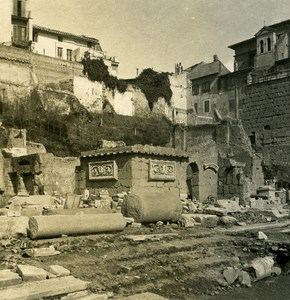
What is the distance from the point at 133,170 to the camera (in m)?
15.4

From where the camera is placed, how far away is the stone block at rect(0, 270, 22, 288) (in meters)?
6.25

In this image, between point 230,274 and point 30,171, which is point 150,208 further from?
point 30,171

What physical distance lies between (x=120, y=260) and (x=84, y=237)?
1652 millimetres

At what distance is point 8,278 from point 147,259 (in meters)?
3.20

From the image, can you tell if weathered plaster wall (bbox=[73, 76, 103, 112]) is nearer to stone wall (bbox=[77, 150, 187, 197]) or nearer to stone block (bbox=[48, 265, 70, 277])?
stone wall (bbox=[77, 150, 187, 197])

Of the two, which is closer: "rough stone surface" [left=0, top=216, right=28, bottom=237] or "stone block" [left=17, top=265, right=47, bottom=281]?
"stone block" [left=17, top=265, right=47, bottom=281]

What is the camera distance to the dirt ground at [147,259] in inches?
296

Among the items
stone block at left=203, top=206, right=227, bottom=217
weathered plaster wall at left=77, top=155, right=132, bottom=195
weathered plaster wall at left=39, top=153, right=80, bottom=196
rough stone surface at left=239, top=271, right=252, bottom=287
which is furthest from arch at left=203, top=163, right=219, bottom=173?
rough stone surface at left=239, top=271, right=252, bottom=287

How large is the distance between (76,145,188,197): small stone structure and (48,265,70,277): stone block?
25.1ft

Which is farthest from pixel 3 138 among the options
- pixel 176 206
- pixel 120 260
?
pixel 120 260

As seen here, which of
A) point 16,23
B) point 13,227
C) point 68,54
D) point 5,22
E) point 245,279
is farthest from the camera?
point 68,54

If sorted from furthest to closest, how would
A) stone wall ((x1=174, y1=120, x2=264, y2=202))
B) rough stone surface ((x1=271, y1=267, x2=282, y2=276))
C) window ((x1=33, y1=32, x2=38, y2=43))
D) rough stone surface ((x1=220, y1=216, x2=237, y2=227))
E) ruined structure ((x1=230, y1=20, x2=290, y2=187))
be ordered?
window ((x1=33, y1=32, x2=38, y2=43))
ruined structure ((x1=230, y1=20, x2=290, y2=187))
stone wall ((x1=174, y1=120, x2=264, y2=202))
rough stone surface ((x1=220, y1=216, x2=237, y2=227))
rough stone surface ((x1=271, y1=267, x2=282, y2=276))

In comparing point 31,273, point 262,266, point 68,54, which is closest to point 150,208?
point 262,266

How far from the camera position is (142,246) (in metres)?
9.55
